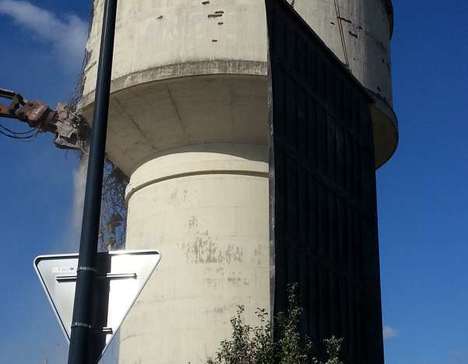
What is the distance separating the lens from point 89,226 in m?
5.21

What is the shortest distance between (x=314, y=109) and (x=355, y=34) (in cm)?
218

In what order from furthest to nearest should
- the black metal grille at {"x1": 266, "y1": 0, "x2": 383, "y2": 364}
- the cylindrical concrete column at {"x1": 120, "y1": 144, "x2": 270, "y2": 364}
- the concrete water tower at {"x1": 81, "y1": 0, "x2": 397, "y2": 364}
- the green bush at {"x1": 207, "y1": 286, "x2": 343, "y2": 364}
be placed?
the cylindrical concrete column at {"x1": 120, "y1": 144, "x2": 270, "y2": 364}, the concrete water tower at {"x1": 81, "y1": 0, "x2": 397, "y2": 364}, the black metal grille at {"x1": 266, "y1": 0, "x2": 383, "y2": 364}, the green bush at {"x1": 207, "y1": 286, "x2": 343, "y2": 364}

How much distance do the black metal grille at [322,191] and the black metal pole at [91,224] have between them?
529 centimetres

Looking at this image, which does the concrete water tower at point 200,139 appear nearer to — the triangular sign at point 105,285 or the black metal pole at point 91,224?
the black metal pole at point 91,224

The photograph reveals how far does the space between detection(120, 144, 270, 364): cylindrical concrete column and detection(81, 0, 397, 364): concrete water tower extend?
19 mm

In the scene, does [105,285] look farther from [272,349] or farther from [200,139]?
[200,139]

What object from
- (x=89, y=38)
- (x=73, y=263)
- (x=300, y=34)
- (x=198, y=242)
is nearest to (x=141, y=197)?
(x=198, y=242)

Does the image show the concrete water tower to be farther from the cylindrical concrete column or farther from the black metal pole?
the black metal pole

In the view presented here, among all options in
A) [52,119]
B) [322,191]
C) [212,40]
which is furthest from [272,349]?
[52,119]

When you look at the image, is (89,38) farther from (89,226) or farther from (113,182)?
(89,226)

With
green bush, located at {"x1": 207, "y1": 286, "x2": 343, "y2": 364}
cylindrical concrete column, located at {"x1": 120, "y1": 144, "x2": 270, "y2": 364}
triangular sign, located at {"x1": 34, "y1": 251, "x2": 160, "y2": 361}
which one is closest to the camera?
triangular sign, located at {"x1": 34, "y1": 251, "x2": 160, "y2": 361}

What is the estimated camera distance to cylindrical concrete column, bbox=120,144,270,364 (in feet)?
43.0

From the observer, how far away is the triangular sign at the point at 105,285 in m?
5.02

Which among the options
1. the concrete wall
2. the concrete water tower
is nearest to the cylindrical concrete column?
the concrete water tower
